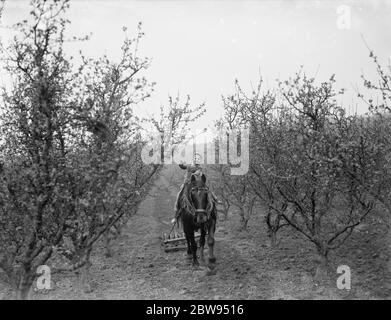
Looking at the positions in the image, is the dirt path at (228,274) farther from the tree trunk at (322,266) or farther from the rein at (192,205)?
the rein at (192,205)

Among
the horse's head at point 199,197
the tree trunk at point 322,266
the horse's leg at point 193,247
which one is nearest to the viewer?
the tree trunk at point 322,266

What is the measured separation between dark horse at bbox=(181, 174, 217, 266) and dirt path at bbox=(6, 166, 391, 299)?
1.17 m

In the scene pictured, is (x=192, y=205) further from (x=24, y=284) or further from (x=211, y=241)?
(x=24, y=284)

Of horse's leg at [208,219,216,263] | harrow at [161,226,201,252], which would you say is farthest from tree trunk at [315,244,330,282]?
harrow at [161,226,201,252]

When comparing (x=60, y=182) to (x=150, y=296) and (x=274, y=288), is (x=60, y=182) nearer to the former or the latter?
(x=150, y=296)

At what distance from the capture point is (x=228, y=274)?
14.6m

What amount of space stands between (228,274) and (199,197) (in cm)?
341

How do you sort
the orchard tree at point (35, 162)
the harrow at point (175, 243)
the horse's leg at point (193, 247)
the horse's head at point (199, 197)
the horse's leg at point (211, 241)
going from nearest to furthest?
the orchard tree at point (35, 162) < the horse's head at point (199, 197) < the horse's leg at point (211, 241) < the horse's leg at point (193, 247) < the harrow at point (175, 243)

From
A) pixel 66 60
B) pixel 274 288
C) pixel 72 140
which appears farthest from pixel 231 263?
pixel 66 60

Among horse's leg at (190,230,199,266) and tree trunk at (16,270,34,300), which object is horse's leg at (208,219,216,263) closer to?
horse's leg at (190,230,199,266)

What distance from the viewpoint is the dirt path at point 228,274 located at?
12.8 metres

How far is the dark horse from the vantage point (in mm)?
13617

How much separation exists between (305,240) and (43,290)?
38.0 feet

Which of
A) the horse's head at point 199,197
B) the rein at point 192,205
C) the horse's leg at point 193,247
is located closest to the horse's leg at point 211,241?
the rein at point 192,205
